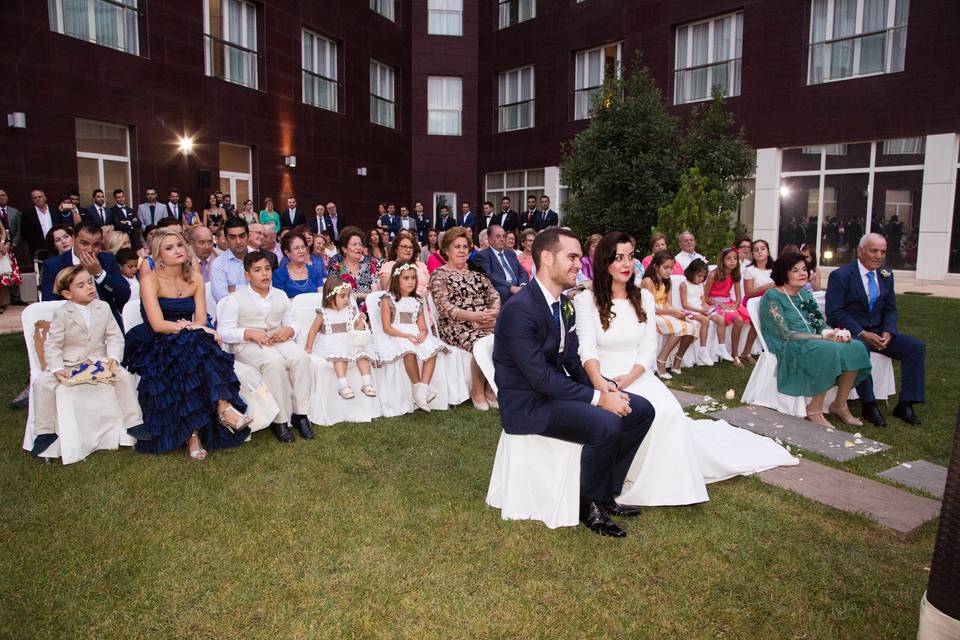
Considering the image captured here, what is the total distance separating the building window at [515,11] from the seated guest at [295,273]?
16438 mm

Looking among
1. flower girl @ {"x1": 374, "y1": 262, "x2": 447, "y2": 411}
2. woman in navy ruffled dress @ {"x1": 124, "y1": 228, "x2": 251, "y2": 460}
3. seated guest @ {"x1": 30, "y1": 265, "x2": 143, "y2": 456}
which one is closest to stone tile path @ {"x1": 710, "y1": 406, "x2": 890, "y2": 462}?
flower girl @ {"x1": 374, "y1": 262, "x2": 447, "y2": 411}

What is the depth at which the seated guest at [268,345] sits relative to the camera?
499cm

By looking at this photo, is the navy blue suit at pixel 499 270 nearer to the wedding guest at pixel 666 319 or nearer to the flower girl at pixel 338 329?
the wedding guest at pixel 666 319

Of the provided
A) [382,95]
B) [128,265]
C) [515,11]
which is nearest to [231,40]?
[382,95]

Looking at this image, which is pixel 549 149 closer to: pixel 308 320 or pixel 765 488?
Result: pixel 308 320

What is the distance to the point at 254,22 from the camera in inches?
593

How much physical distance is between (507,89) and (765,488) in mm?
Result: 19032

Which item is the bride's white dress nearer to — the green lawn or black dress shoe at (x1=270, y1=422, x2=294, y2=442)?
the green lawn

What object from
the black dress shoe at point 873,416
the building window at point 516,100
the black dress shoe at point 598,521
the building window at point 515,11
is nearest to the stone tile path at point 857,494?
the black dress shoe at point 598,521

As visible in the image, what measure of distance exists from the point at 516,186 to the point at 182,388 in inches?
700

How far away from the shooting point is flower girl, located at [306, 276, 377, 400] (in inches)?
222

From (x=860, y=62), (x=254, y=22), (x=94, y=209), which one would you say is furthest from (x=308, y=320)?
(x=860, y=62)

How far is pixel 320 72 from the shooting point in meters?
17.2

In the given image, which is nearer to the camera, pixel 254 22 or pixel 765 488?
pixel 765 488
